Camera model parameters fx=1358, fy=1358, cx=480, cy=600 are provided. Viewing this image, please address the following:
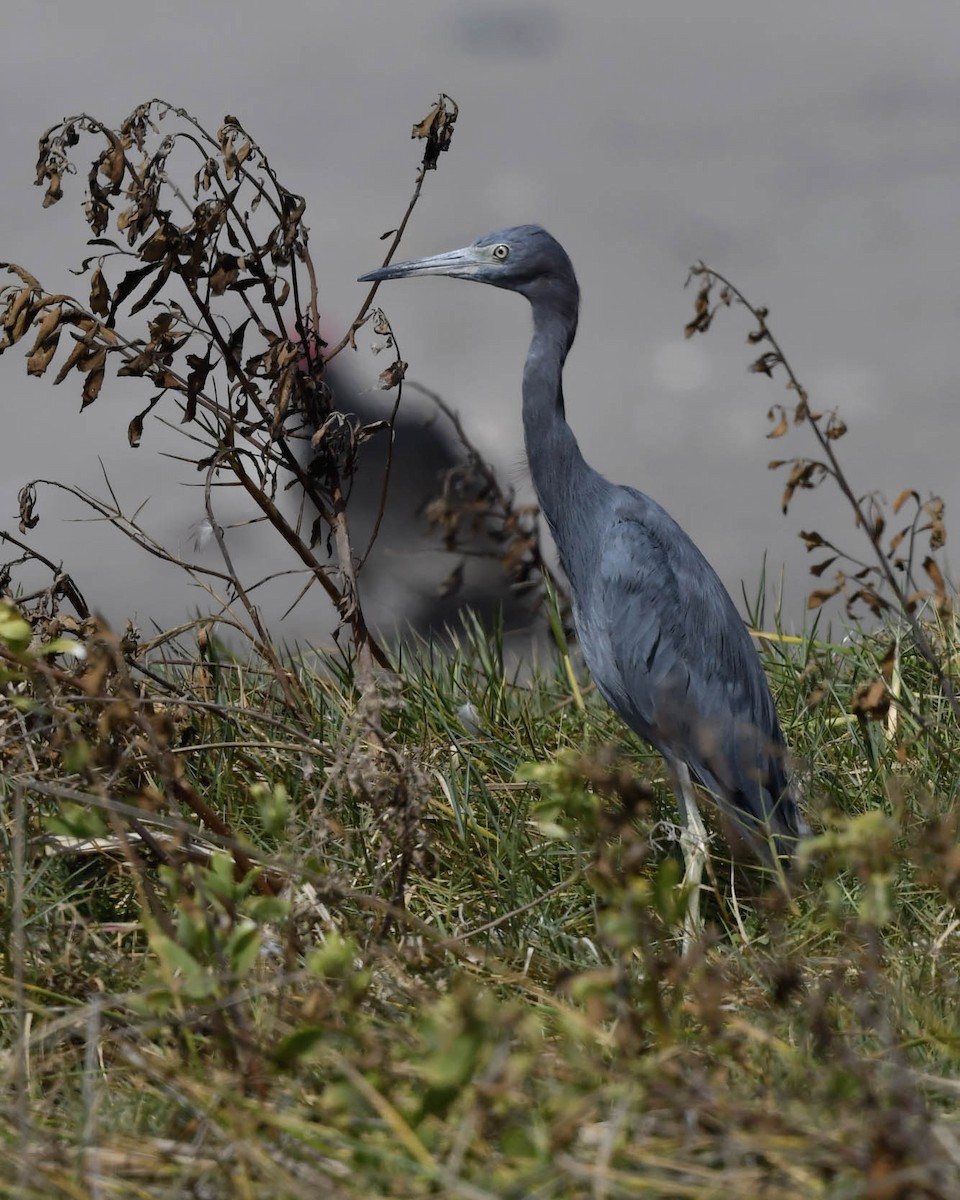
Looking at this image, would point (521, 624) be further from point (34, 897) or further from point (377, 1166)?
point (377, 1166)

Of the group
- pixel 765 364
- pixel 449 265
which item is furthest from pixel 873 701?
pixel 449 265

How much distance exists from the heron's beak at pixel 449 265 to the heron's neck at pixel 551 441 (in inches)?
15.1

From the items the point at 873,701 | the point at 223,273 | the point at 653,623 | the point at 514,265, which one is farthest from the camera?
the point at 514,265

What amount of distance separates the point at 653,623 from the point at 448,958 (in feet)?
4.69

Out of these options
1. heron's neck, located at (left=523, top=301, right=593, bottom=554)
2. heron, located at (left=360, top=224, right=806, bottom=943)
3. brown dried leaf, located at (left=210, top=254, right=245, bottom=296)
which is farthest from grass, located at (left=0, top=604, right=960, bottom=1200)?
brown dried leaf, located at (left=210, top=254, right=245, bottom=296)

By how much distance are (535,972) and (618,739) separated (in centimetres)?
131

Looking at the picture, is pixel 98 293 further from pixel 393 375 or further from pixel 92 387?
pixel 393 375

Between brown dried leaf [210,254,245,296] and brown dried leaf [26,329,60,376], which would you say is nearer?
brown dried leaf [26,329,60,376]

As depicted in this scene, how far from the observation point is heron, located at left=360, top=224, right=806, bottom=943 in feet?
13.1

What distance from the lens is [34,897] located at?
9.89 feet

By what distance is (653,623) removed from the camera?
13.4 ft

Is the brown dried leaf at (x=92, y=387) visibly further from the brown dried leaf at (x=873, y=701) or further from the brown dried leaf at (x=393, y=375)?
the brown dried leaf at (x=873, y=701)

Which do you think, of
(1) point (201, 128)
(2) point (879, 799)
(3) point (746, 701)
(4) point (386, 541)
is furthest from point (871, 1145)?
(4) point (386, 541)

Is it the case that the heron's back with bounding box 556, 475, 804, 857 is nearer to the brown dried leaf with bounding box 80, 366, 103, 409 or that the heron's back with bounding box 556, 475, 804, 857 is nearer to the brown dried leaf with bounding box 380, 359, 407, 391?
the brown dried leaf with bounding box 380, 359, 407, 391
